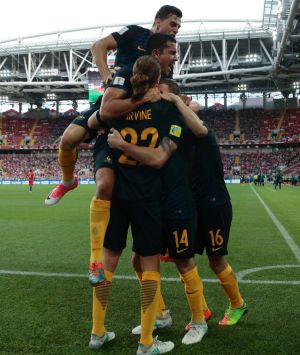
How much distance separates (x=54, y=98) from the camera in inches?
2368

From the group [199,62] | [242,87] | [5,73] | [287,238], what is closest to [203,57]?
[199,62]

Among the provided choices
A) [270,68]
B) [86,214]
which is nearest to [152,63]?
[86,214]

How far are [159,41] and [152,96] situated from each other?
53 cm

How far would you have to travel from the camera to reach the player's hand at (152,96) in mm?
3287

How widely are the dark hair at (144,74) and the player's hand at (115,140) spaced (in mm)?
320

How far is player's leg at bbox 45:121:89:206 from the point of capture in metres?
3.78

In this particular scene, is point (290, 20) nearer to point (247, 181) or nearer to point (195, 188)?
point (247, 181)

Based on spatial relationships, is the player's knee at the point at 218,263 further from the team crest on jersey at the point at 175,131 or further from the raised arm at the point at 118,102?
the raised arm at the point at 118,102

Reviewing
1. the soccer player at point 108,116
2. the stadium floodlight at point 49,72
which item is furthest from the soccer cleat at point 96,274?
the stadium floodlight at point 49,72

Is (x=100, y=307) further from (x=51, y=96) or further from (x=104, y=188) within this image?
(x=51, y=96)

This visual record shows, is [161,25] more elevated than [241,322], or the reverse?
[161,25]

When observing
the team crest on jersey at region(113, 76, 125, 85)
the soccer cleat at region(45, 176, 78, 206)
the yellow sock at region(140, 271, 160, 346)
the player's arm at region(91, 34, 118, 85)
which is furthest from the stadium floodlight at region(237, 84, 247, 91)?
the yellow sock at region(140, 271, 160, 346)

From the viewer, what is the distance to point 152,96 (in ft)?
10.9

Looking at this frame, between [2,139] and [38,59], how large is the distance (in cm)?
1624
